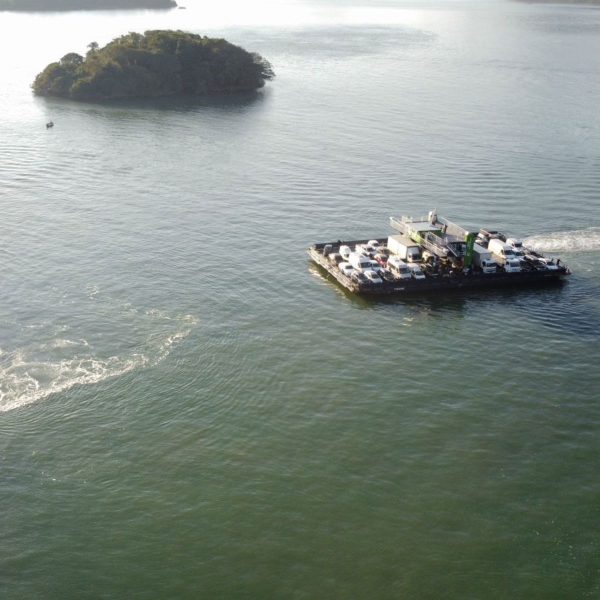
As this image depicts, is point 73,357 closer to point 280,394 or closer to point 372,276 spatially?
point 280,394

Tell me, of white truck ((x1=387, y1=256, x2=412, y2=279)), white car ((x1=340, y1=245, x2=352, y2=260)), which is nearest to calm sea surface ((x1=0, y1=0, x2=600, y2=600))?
white truck ((x1=387, y1=256, x2=412, y2=279))

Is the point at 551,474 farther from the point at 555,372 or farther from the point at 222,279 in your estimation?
the point at 222,279

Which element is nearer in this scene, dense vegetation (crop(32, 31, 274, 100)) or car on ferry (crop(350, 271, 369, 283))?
car on ferry (crop(350, 271, 369, 283))

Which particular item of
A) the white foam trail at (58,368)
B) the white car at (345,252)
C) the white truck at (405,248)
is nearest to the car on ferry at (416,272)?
the white truck at (405,248)

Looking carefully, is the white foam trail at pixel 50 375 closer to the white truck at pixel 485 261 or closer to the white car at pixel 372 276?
the white car at pixel 372 276

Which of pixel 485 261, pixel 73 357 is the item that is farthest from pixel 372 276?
pixel 73 357

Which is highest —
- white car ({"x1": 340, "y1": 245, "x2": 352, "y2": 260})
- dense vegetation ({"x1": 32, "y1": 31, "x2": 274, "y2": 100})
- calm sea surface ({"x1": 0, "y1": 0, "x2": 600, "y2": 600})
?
dense vegetation ({"x1": 32, "y1": 31, "x2": 274, "y2": 100})

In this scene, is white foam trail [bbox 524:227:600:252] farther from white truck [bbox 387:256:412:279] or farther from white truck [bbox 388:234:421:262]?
white truck [bbox 387:256:412:279]
